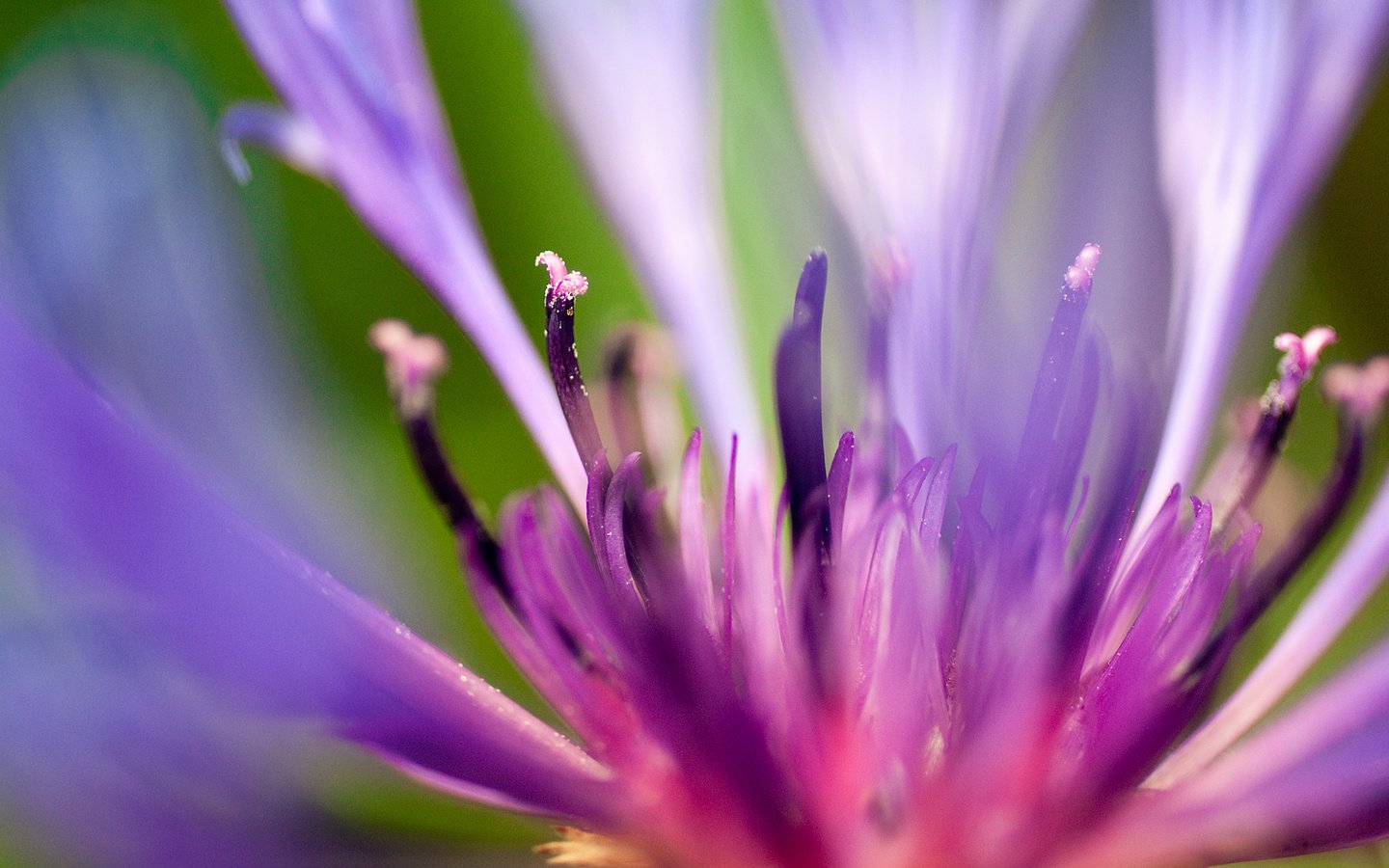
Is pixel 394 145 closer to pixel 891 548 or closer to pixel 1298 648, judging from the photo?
pixel 891 548

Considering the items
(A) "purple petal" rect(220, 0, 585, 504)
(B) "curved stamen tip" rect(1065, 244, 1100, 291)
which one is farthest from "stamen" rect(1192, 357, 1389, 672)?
(A) "purple petal" rect(220, 0, 585, 504)

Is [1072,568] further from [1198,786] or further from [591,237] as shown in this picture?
[591,237]

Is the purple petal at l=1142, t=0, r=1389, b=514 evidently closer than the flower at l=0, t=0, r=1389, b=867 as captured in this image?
No

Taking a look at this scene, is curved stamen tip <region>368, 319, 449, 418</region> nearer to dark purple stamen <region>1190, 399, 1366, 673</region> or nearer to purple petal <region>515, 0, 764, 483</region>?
purple petal <region>515, 0, 764, 483</region>

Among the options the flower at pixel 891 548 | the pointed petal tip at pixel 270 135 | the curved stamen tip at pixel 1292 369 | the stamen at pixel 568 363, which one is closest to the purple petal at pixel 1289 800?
the flower at pixel 891 548

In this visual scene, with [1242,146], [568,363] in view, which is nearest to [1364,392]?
[1242,146]

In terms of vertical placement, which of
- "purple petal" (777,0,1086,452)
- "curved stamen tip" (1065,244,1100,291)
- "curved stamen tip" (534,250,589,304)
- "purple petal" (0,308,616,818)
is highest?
"purple petal" (777,0,1086,452)

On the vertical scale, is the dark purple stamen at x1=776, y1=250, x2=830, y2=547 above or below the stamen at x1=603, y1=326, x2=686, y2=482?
below
